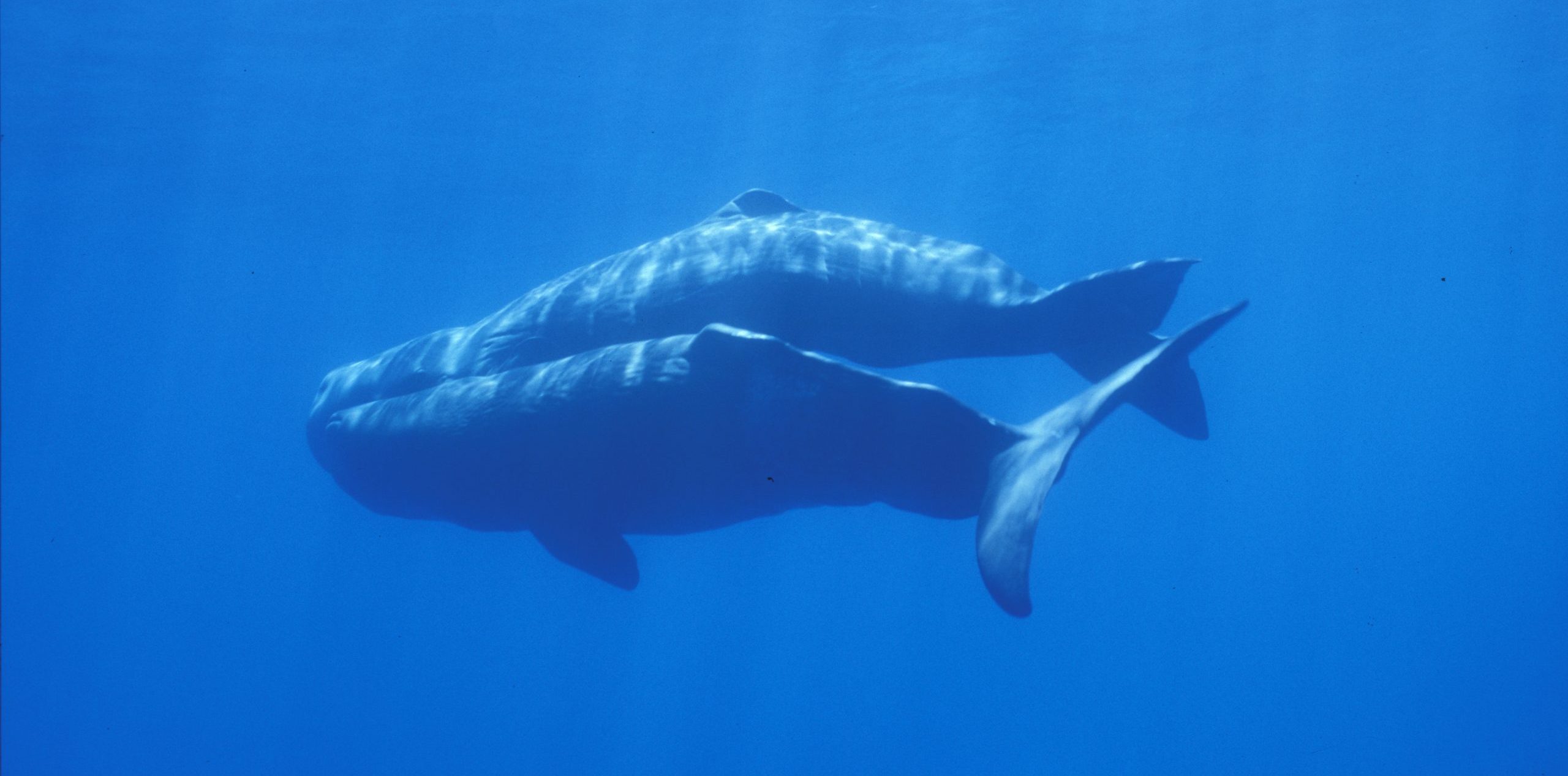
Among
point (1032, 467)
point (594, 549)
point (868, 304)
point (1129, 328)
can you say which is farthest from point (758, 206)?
point (1032, 467)

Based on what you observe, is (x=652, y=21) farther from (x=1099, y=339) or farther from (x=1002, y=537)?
(x=1002, y=537)

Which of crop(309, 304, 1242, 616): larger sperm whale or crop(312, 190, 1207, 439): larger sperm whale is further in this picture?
crop(312, 190, 1207, 439): larger sperm whale

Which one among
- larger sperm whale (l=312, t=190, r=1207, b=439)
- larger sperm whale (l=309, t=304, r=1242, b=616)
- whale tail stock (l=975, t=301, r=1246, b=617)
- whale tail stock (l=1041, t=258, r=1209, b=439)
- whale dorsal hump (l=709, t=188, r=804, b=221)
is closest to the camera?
whale tail stock (l=975, t=301, r=1246, b=617)

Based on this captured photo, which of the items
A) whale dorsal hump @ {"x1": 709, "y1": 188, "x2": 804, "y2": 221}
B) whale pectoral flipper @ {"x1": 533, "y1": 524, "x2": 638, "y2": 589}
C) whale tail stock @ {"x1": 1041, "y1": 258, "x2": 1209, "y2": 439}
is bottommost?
whale pectoral flipper @ {"x1": 533, "y1": 524, "x2": 638, "y2": 589}

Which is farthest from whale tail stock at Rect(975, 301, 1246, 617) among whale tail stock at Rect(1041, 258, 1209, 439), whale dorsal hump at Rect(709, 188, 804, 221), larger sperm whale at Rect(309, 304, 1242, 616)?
whale dorsal hump at Rect(709, 188, 804, 221)

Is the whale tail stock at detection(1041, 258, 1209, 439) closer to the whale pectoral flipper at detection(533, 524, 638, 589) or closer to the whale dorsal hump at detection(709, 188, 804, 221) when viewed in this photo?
the whale dorsal hump at detection(709, 188, 804, 221)

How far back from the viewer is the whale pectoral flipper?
7.96 meters

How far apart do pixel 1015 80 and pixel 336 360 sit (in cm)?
4544

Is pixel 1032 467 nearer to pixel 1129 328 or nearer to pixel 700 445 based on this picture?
pixel 1129 328

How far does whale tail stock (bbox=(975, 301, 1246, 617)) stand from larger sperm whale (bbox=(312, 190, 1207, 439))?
90 centimetres

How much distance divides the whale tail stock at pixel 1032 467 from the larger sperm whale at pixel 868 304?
0.90 m

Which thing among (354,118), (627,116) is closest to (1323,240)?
(627,116)

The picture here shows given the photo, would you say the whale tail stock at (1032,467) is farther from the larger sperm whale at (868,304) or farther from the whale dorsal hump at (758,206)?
the whale dorsal hump at (758,206)

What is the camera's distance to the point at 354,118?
24109 mm
